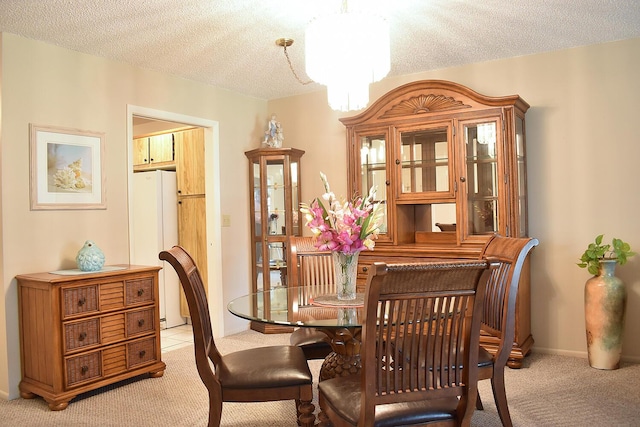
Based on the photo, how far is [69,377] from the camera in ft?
9.84

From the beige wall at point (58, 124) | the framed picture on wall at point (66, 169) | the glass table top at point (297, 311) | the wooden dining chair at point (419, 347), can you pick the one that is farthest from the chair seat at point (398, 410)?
the framed picture on wall at point (66, 169)

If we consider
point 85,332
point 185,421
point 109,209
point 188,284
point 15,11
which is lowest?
point 185,421

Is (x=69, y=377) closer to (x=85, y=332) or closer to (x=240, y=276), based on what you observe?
(x=85, y=332)

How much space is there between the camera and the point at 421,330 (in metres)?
1.71

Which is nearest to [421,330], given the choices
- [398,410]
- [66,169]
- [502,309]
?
[398,410]

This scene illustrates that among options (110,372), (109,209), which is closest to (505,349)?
(110,372)

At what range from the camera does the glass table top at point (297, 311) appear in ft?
6.84

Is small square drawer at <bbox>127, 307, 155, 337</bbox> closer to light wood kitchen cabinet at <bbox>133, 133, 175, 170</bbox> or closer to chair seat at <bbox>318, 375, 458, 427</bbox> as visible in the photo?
chair seat at <bbox>318, 375, 458, 427</bbox>

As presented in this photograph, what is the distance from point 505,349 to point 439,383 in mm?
645

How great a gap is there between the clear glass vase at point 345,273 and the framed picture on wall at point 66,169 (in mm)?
2040

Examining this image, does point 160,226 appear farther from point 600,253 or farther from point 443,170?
point 600,253

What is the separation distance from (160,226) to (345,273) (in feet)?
10.0

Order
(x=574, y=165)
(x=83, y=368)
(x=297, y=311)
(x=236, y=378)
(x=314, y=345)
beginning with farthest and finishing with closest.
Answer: (x=574, y=165) → (x=83, y=368) → (x=314, y=345) → (x=297, y=311) → (x=236, y=378)

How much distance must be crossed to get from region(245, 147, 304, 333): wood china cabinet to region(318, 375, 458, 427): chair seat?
2.97m
